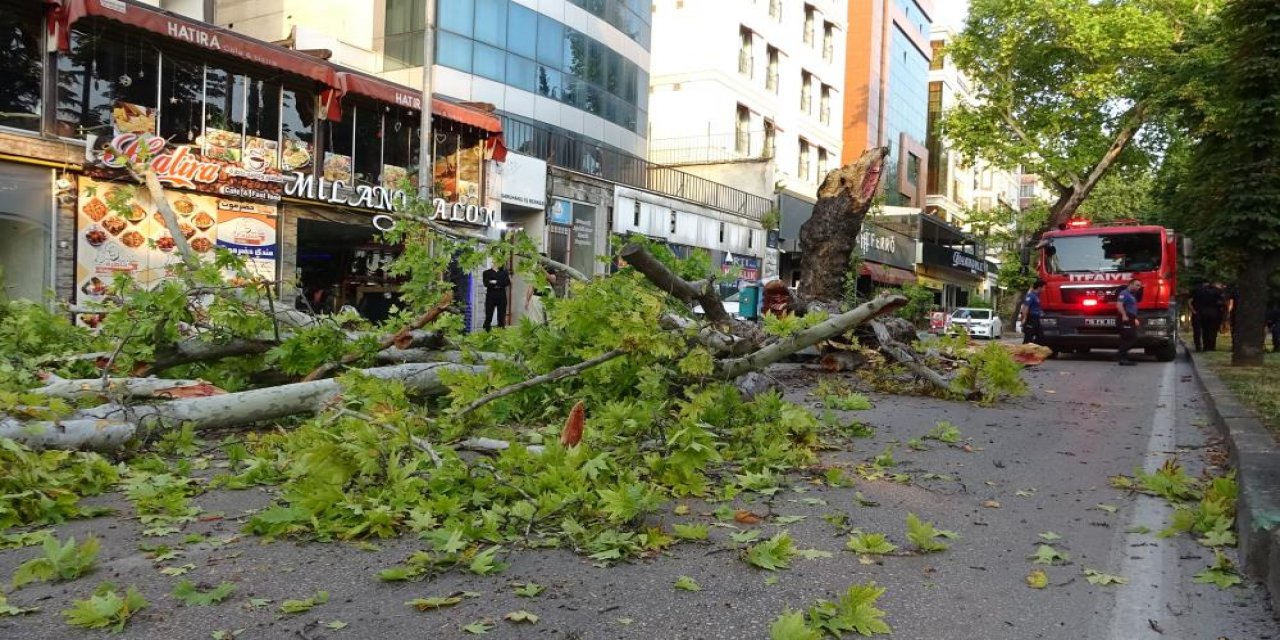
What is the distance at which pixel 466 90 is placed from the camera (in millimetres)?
22297

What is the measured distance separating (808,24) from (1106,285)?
2595 cm

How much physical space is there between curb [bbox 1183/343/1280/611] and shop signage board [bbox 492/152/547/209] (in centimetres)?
1799

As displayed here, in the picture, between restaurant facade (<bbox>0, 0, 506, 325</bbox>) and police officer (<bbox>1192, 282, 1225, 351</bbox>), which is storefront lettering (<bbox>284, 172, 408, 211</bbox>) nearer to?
restaurant facade (<bbox>0, 0, 506, 325</bbox>)

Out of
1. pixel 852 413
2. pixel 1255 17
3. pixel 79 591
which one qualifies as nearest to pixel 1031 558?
pixel 79 591

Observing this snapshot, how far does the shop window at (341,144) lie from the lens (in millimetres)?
18719

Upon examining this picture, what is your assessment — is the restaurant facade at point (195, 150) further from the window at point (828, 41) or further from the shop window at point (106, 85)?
the window at point (828, 41)

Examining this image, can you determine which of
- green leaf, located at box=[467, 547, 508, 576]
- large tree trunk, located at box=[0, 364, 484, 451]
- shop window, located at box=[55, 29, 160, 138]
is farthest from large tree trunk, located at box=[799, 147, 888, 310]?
shop window, located at box=[55, 29, 160, 138]

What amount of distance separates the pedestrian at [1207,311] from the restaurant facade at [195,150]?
56.3ft

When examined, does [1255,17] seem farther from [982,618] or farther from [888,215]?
[888,215]

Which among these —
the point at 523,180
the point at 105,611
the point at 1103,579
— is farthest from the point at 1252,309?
the point at 105,611

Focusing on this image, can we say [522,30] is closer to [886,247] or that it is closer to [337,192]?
[337,192]

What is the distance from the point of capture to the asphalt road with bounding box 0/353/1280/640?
294cm

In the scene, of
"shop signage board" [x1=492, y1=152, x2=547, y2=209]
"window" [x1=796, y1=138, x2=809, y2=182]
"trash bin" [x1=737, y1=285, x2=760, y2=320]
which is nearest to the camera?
"trash bin" [x1=737, y1=285, x2=760, y2=320]

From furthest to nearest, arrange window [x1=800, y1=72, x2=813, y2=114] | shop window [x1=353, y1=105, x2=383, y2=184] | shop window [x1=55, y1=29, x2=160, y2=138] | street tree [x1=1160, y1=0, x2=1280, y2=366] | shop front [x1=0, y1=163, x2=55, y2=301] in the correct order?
window [x1=800, y1=72, x2=813, y2=114] < shop window [x1=353, y1=105, x2=383, y2=184] < shop window [x1=55, y1=29, x2=160, y2=138] < shop front [x1=0, y1=163, x2=55, y2=301] < street tree [x1=1160, y1=0, x2=1280, y2=366]
